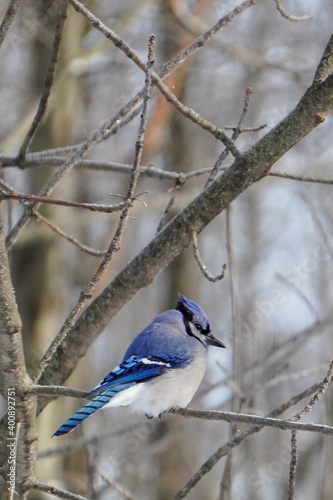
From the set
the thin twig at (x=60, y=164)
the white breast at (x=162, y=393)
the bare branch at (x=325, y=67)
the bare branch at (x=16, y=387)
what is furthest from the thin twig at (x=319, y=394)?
the white breast at (x=162, y=393)

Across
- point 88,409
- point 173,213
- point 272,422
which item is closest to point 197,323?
point 88,409

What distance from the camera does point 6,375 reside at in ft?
5.57

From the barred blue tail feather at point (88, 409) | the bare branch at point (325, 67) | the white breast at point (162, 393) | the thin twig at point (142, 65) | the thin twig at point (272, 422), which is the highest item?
the bare branch at point (325, 67)

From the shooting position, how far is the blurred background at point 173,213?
168 inches

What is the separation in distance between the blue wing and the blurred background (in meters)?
0.33

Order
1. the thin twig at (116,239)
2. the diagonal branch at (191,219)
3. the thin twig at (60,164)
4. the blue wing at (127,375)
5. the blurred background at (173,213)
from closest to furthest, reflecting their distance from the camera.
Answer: the thin twig at (116,239) → the diagonal branch at (191,219) → the blue wing at (127,375) → the thin twig at (60,164) → the blurred background at (173,213)

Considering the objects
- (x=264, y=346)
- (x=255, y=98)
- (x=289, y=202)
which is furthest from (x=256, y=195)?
(x=264, y=346)

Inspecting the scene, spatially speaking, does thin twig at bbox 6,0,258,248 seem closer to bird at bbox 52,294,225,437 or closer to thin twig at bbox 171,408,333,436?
bird at bbox 52,294,225,437

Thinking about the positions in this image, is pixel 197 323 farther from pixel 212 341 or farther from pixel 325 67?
pixel 325 67

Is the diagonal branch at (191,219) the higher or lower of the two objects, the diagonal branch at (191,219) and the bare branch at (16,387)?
the higher

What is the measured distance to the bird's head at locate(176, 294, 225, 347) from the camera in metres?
3.06

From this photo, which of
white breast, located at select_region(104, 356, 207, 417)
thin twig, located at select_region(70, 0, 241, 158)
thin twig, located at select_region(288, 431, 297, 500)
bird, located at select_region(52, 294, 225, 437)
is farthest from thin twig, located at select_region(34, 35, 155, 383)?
white breast, located at select_region(104, 356, 207, 417)

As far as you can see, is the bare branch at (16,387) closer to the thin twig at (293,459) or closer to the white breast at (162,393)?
the thin twig at (293,459)

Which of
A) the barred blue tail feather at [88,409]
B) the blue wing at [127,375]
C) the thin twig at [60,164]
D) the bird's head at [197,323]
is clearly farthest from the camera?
the bird's head at [197,323]
